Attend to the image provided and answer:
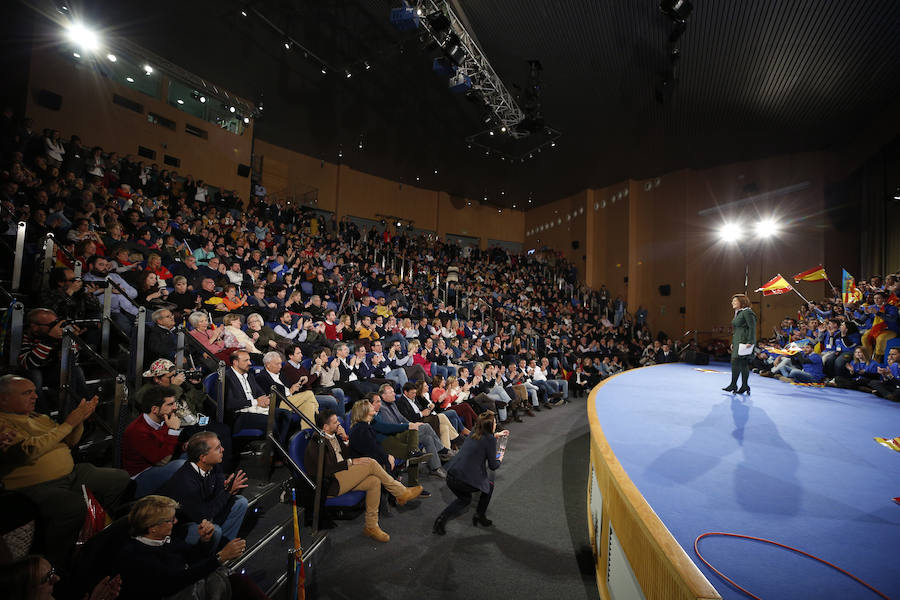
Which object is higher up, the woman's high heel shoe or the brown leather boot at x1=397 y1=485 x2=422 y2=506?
the brown leather boot at x1=397 y1=485 x2=422 y2=506

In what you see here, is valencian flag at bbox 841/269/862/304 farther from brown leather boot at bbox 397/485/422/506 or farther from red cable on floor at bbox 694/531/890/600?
brown leather boot at bbox 397/485/422/506

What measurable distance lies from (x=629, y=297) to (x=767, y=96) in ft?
26.4

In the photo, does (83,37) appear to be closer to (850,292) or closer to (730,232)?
(850,292)

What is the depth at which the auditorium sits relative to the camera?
209 centimetres

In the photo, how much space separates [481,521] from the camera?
10.5 ft

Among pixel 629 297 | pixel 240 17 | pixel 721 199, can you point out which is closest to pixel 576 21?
pixel 240 17

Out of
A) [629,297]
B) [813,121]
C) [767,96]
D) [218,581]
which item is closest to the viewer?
[218,581]

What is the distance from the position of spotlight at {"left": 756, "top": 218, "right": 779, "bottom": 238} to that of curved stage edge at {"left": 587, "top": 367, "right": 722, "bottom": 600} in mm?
13745

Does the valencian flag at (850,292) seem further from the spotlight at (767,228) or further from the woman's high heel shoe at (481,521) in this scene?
the woman's high heel shoe at (481,521)

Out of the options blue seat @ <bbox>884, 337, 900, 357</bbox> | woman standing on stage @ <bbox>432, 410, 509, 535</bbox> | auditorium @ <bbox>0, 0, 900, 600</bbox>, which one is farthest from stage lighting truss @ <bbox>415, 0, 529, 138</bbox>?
blue seat @ <bbox>884, 337, 900, 357</bbox>

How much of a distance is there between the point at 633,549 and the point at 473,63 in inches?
342

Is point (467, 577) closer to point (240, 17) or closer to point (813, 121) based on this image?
point (240, 17)

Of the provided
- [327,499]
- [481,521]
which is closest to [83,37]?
[327,499]

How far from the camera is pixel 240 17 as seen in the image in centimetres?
776
